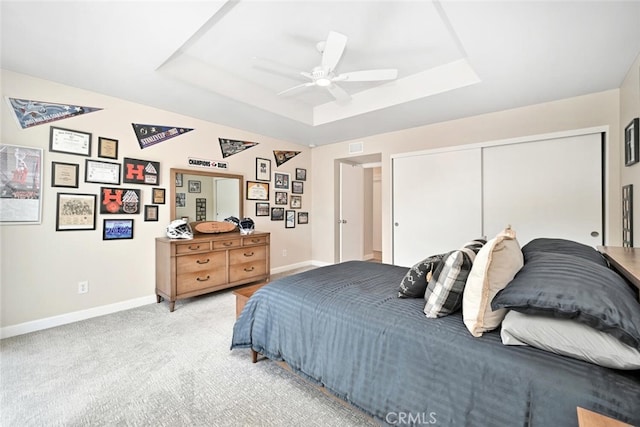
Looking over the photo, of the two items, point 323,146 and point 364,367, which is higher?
point 323,146

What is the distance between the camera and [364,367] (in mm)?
1324

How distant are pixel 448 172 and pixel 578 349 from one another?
3.13 meters

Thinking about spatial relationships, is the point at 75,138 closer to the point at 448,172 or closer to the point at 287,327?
the point at 287,327

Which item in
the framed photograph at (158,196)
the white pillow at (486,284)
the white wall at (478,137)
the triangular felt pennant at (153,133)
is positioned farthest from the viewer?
the framed photograph at (158,196)

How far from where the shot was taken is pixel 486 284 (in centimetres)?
116

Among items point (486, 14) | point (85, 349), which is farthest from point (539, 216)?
point (85, 349)

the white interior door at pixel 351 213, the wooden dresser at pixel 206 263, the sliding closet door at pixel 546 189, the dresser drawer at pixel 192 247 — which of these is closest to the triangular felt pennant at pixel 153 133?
the wooden dresser at pixel 206 263

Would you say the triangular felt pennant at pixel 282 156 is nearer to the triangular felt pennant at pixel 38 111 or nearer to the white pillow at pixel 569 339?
the triangular felt pennant at pixel 38 111

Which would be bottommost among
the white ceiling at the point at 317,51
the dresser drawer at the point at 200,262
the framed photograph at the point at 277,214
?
the dresser drawer at the point at 200,262

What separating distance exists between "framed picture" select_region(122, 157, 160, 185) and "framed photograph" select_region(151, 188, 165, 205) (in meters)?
0.09

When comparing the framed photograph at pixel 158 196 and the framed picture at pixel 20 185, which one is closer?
the framed picture at pixel 20 185

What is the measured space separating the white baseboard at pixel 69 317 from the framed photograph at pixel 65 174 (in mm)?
1281

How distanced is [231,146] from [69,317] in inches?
105

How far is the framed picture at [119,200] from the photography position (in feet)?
9.60
